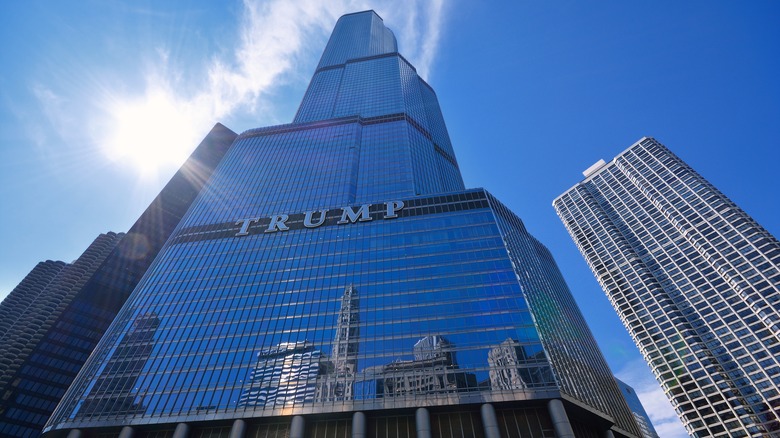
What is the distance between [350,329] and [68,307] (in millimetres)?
112158

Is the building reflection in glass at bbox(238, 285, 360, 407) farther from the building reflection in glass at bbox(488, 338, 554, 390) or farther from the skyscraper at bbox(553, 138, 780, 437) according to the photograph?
the skyscraper at bbox(553, 138, 780, 437)

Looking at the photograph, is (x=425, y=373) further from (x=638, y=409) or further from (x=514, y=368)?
(x=638, y=409)

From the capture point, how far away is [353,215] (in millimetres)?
82812

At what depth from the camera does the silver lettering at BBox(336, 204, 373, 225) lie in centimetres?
8159

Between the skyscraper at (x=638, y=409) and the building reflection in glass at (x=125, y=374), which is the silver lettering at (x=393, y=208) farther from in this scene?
the skyscraper at (x=638, y=409)

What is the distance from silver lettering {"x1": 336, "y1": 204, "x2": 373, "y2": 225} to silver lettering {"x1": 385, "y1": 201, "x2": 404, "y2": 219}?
413cm

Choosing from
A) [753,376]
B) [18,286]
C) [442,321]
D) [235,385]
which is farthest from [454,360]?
[18,286]

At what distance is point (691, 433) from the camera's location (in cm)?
11644

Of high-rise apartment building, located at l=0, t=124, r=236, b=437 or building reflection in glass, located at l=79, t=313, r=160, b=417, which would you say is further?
high-rise apartment building, located at l=0, t=124, r=236, b=437

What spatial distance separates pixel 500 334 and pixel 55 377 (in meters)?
124

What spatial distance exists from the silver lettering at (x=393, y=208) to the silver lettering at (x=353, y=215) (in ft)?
13.6

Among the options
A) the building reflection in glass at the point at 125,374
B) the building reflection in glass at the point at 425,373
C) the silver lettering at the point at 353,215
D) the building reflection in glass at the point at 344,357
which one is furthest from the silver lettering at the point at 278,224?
the building reflection in glass at the point at 425,373

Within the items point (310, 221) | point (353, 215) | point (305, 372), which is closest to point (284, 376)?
Result: point (305, 372)

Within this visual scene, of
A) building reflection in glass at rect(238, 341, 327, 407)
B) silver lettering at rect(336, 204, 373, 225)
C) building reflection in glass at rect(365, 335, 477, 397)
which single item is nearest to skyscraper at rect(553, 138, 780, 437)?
building reflection in glass at rect(365, 335, 477, 397)
